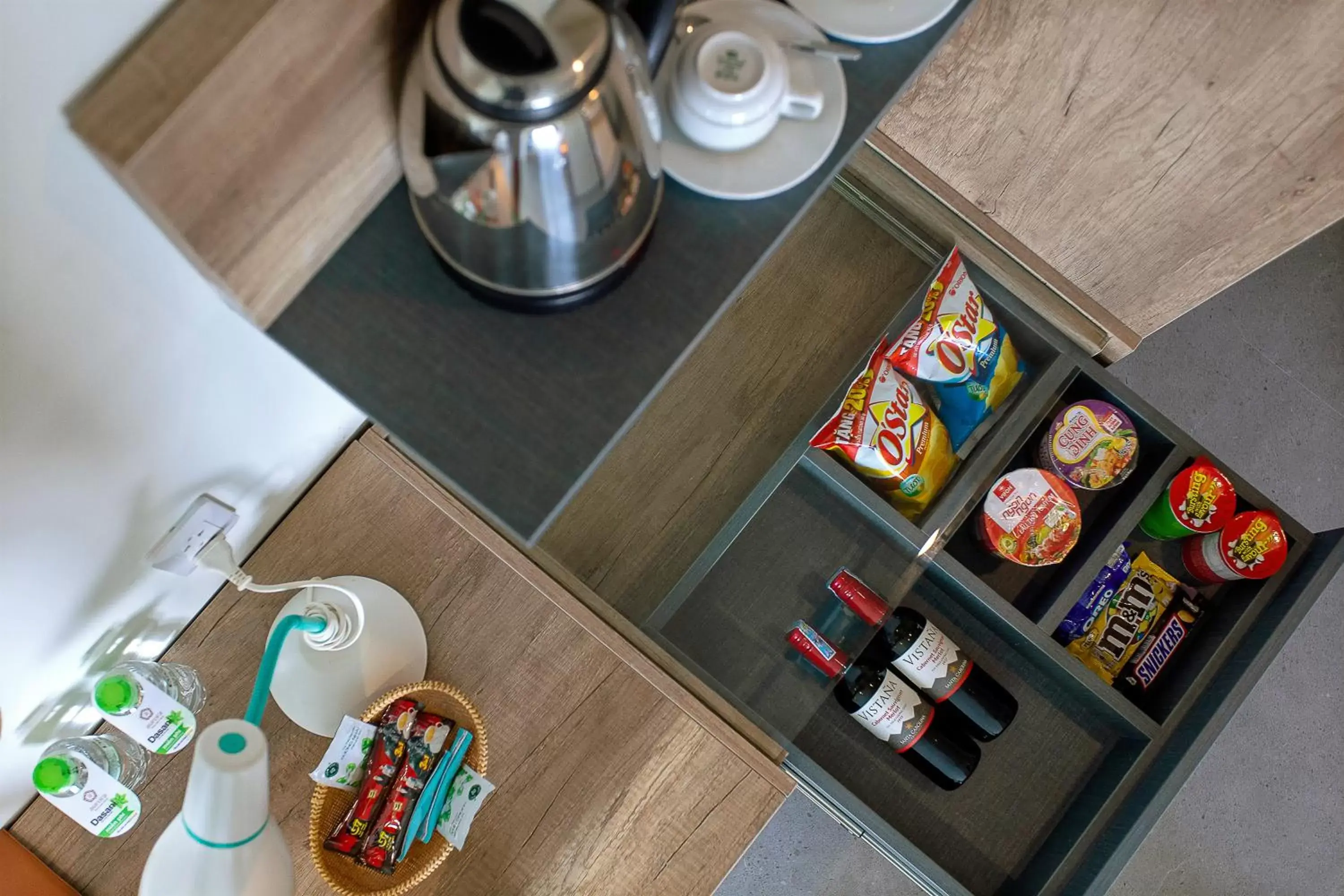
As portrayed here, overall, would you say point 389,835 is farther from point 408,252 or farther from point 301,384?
point 408,252

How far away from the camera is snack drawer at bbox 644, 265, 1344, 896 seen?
1082 mm

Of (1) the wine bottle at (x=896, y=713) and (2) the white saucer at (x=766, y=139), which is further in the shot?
(1) the wine bottle at (x=896, y=713)

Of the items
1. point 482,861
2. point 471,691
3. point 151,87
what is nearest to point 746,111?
Answer: point 151,87

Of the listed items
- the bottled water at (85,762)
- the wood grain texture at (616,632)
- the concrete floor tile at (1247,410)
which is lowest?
the bottled water at (85,762)

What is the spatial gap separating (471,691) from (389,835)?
16 cm

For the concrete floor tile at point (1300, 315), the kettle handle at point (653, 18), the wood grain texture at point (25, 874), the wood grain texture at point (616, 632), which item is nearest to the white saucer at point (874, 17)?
the kettle handle at point (653, 18)

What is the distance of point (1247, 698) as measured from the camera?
76.1 inches

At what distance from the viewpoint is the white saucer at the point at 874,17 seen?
67cm

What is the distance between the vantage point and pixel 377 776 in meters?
0.88

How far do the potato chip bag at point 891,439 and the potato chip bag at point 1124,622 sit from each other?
0.29m

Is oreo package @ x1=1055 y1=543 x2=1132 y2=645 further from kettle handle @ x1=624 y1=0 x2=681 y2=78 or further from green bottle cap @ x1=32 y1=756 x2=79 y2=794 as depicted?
green bottle cap @ x1=32 y1=756 x2=79 y2=794

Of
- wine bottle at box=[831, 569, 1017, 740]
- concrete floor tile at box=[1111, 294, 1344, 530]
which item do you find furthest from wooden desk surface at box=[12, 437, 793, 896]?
concrete floor tile at box=[1111, 294, 1344, 530]

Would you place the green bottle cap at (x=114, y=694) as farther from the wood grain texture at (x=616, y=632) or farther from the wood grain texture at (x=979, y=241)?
the wood grain texture at (x=979, y=241)

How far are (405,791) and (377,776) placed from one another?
33 mm
